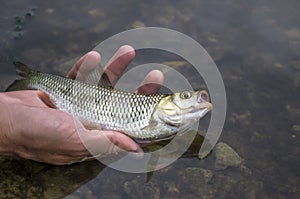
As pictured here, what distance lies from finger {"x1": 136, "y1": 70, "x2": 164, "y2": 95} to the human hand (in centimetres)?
83

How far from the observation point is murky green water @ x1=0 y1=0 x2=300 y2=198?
164 inches

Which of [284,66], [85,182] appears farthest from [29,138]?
[284,66]

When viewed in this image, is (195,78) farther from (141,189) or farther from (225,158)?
(141,189)

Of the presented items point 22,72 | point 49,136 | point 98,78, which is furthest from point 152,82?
point 22,72

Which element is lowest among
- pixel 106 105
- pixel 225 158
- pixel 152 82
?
pixel 225 158

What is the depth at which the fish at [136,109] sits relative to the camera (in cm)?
405

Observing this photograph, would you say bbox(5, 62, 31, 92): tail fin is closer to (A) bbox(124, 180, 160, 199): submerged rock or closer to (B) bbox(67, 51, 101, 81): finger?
(B) bbox(67, 51, 101, 81): finger

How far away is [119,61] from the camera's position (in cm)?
484

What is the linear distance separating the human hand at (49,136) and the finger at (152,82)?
0.83 m

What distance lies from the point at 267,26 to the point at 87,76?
3.33 metres

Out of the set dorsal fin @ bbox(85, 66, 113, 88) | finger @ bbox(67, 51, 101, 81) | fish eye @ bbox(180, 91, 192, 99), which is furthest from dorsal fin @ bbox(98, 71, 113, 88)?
fish eye @ bbox(180, 91, 192, 99)

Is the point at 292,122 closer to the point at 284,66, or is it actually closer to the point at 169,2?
the point at 284,66

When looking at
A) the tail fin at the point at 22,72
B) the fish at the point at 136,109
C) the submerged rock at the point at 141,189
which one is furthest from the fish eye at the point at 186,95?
the tail fin at the point at 22,72

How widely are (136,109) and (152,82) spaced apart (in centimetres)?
64
